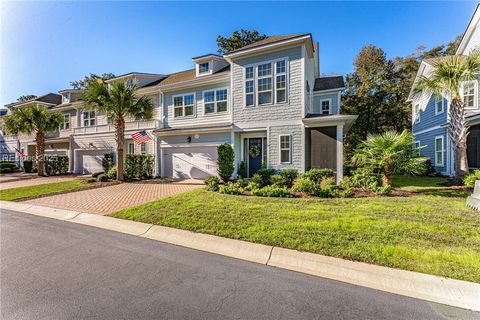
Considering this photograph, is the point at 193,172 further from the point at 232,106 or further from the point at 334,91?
the point at 334,91

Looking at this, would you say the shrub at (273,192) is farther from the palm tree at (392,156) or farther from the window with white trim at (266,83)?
the window with white trim at (266,83)

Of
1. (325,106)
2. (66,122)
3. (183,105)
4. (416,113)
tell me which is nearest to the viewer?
(183,105)

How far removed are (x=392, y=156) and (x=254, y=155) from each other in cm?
687

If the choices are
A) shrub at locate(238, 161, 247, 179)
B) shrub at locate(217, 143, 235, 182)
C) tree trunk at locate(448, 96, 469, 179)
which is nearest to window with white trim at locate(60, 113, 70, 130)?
shrub at locate(217, 143, 235, 182)

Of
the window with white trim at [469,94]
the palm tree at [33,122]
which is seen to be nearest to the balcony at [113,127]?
the palm tree at [33,122]

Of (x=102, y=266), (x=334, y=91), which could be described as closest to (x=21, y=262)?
(x=102, y=266)

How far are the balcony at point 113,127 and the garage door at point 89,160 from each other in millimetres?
1697

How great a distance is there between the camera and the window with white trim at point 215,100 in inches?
549

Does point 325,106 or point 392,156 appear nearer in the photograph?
point 392,156

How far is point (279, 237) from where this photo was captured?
479cm

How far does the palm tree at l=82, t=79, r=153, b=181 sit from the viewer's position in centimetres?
1305

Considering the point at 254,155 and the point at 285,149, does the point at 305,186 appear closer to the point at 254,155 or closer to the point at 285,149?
→ the point at 285,149

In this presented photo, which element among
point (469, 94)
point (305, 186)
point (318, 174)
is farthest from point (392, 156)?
point (469, 94)

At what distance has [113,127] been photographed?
57.5ft
